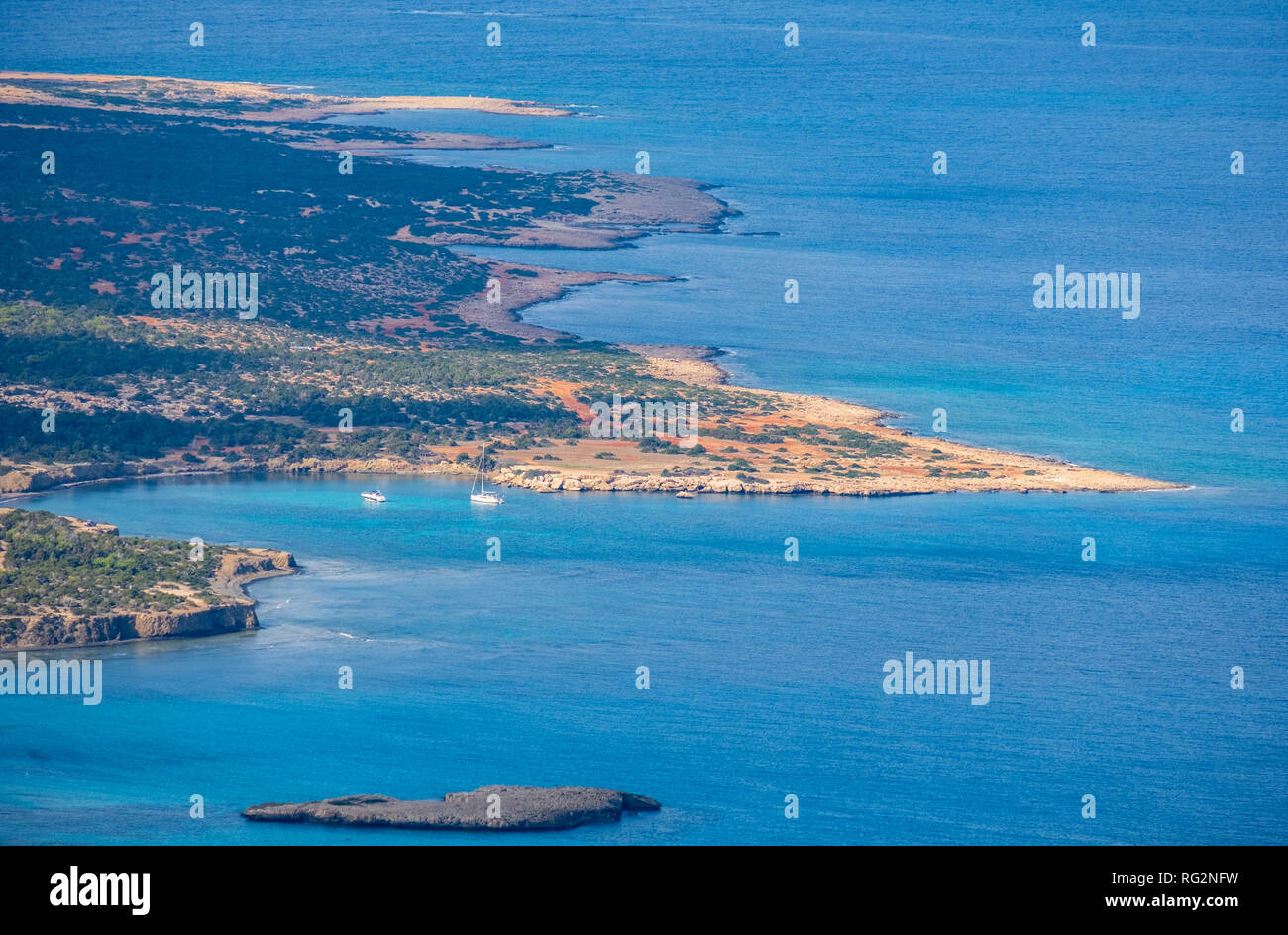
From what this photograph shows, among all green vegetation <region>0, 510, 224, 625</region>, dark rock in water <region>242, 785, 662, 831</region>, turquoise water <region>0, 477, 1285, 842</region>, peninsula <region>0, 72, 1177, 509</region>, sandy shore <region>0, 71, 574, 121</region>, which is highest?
sandy shore <region>0, 71, 574, 121</region>

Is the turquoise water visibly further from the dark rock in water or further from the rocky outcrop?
the rocky outcrop

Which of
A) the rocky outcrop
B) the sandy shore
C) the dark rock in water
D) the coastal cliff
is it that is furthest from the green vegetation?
the sandy shore

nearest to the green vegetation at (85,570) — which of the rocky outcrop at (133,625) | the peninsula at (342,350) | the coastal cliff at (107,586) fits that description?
the coastal cliff at (107,586)

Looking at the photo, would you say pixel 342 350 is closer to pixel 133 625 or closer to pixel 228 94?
pixel 133 625

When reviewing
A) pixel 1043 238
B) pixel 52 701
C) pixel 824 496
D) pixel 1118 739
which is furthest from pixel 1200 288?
pixel 52 701

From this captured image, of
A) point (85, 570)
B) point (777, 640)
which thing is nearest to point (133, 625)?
point (85, 570)

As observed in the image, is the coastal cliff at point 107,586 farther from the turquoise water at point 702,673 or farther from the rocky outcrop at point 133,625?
the turquoise water at point 702,673
